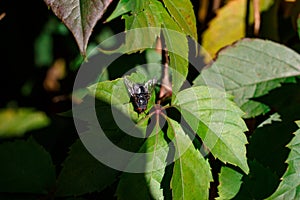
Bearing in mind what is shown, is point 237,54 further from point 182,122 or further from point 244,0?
point 244,0

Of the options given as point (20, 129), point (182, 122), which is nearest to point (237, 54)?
point (182, 122)

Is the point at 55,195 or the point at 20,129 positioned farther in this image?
the point at 20,129

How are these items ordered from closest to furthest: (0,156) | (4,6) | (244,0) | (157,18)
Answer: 1. (157,18)
2. (0,156)
3. (4,6)
4. (244,0)

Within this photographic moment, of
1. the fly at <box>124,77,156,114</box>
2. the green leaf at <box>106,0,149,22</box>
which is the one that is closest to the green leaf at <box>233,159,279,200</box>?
the fly at <box>124,77,156,114</box>

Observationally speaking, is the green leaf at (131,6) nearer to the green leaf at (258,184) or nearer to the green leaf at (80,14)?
the green leaf at (80,14)

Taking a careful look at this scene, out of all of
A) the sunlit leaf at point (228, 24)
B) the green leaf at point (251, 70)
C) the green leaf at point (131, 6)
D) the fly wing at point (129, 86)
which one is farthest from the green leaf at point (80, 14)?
the sunlit leaf at point (228, 24)

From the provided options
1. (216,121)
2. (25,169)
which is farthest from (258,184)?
(25,169)

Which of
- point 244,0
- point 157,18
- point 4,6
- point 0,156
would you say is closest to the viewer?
point 157,18

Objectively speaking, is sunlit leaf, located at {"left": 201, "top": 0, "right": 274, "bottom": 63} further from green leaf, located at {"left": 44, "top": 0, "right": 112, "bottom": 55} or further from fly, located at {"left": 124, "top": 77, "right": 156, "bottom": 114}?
green leaf, located at {"left": 44, "top": 0, "right": 112, "bottom": 55}
